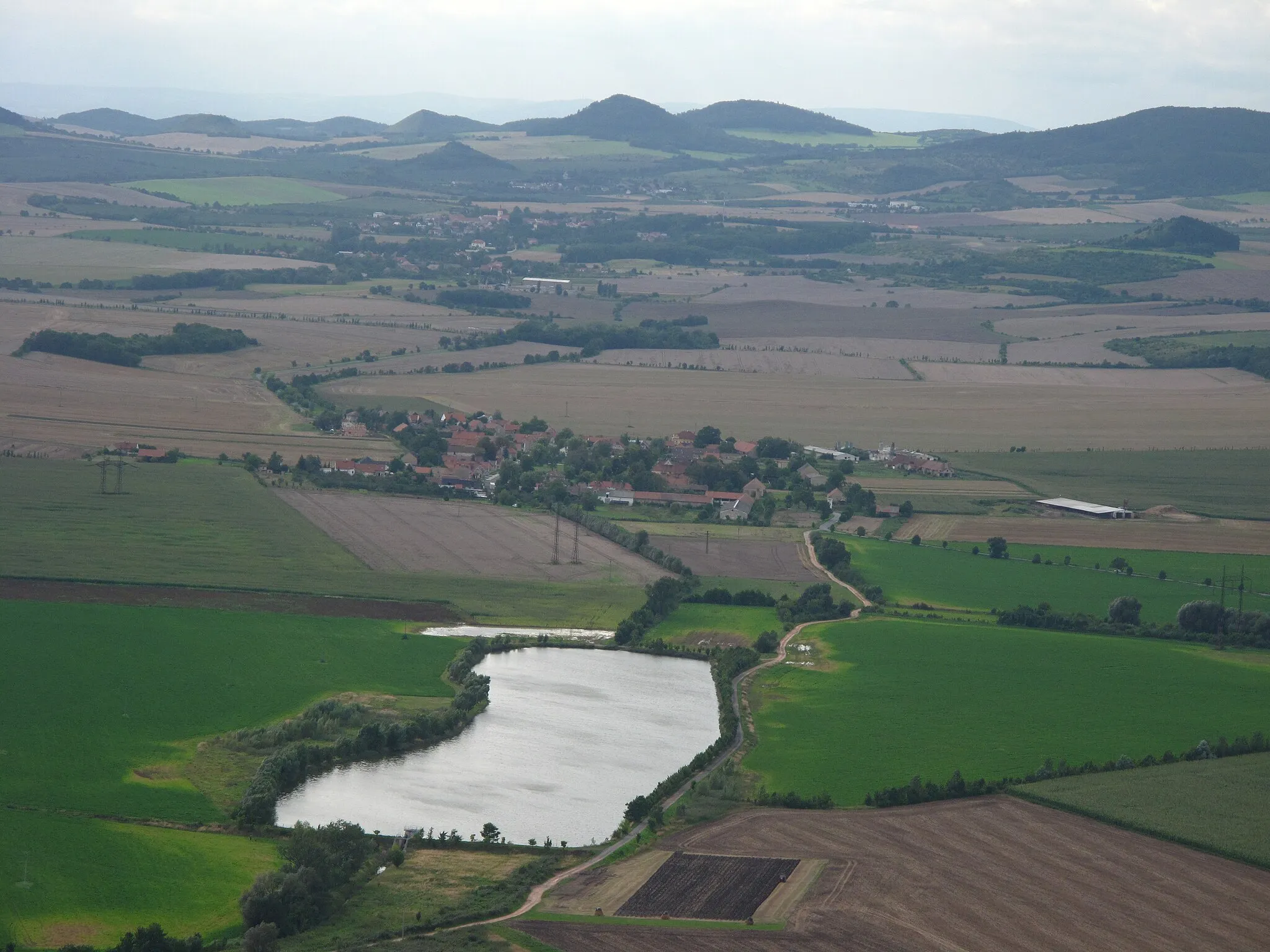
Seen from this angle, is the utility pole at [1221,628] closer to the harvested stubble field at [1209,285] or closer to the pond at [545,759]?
the pond at [545,759]

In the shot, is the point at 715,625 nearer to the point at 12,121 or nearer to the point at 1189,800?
the point at 1189,800

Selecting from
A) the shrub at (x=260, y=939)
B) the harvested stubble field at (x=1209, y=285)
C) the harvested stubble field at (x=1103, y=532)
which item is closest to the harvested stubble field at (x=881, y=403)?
the harvested stubble field at (x=1103, y=532)

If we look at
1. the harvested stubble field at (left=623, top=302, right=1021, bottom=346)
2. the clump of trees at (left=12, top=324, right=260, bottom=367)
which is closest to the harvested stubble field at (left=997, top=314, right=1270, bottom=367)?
the harvested stubble field at (left=623, top=302, right=1021, bottom=346)

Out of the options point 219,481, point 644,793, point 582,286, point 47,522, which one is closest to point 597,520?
point 219,481

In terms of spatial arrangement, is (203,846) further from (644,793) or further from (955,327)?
(955,327)

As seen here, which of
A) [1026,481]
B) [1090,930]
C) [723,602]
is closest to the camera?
[1090,930]
